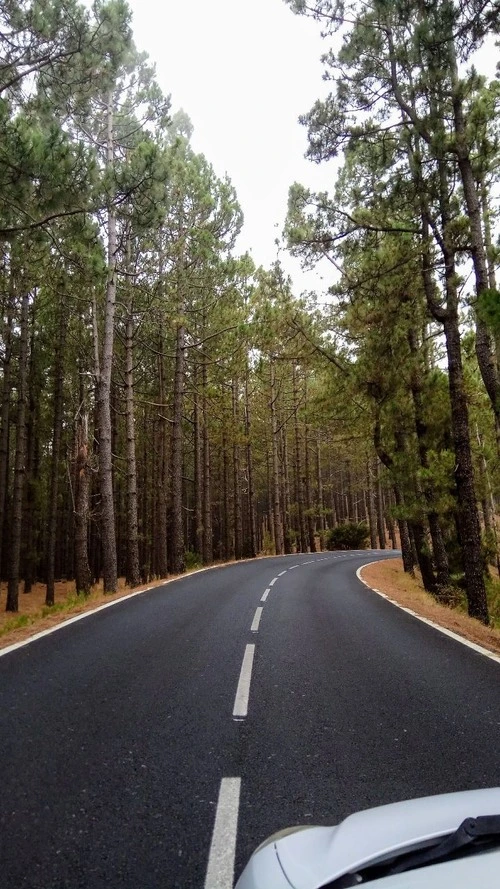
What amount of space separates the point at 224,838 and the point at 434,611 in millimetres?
8922

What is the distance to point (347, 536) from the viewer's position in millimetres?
39875

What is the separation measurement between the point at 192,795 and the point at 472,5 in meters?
9.71

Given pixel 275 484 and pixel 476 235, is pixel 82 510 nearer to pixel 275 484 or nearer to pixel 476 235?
pixel 476 235

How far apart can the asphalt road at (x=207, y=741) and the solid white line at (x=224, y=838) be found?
0.01 m

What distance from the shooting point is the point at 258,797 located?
3338 millimetres

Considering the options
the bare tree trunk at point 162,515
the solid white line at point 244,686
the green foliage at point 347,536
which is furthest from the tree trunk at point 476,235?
the green foliage at point 347,536

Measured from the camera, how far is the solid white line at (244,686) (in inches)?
194

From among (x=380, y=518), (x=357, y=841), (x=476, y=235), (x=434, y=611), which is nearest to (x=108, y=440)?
(x=434, y=611)

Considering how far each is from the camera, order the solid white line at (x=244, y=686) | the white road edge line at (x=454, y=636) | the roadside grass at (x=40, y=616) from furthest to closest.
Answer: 1. the roadside grass at (x=40, y=616)
2. the white road edge line at (x=454, y=636)
3. the solid white line at (x=244, y=686)

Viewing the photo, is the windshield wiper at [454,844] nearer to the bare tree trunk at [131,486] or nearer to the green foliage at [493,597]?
the green foliage at [493,597]

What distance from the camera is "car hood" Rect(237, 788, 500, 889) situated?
1597 millimetres

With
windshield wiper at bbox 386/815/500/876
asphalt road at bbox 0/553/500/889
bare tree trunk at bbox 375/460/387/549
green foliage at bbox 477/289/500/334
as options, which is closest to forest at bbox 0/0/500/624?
green foliage at bbox 477/289/500/334

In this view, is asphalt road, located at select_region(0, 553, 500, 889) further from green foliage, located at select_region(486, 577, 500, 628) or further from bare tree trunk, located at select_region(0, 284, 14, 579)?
bare tree trunk, located at select_region(0, 284, 14, 579)

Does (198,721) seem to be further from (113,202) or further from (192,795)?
(113,202)
